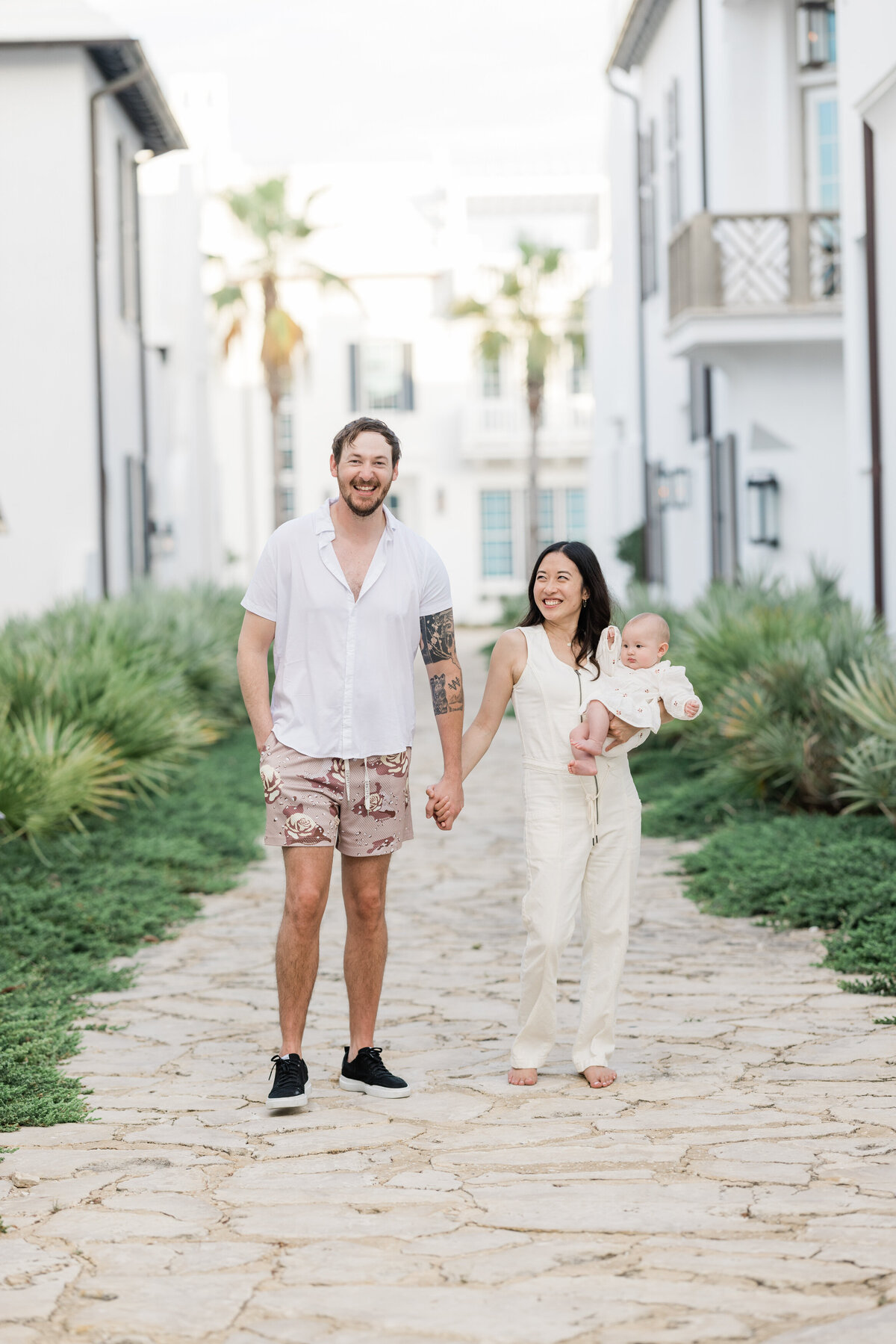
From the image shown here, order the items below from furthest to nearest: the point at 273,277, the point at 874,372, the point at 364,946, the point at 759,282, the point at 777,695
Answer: the point at 273,277
the point at 759,282
the point at 874,372
the point at 777,695
the point at 364,946

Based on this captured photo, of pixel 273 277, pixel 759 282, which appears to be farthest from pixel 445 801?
pixel 273 277

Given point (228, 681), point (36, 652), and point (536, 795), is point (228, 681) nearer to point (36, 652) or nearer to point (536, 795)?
point (36, 652)

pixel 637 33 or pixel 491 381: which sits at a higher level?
pixel 637 33

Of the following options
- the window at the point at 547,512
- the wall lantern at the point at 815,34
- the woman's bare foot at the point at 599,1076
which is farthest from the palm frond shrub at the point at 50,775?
the window at the point at 547,512

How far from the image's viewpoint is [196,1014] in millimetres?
6293

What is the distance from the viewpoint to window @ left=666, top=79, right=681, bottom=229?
64.6 ft

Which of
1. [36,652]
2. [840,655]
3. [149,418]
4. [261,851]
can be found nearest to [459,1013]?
[261,851]

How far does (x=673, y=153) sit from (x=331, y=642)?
650 inches

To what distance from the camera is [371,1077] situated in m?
5.07

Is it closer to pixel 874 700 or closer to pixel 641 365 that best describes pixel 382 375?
pixel 641 365

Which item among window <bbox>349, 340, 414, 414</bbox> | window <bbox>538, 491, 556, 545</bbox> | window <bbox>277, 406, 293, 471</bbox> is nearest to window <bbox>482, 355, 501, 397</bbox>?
window <bbox>349, 340, 414, 414</bbox>

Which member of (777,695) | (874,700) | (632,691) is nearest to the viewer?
(632,691)

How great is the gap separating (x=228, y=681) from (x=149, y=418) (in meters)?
7.51

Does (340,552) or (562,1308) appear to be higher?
(340,552)
